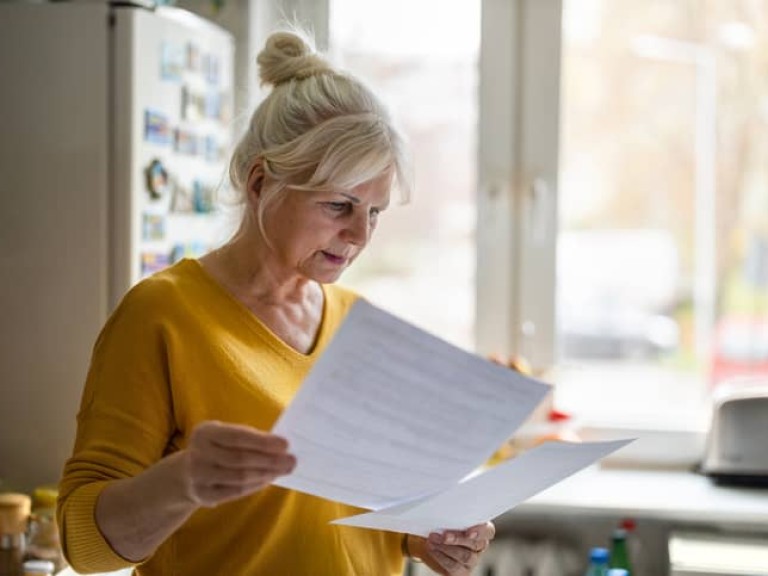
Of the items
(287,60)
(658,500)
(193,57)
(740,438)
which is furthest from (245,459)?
(740,438)

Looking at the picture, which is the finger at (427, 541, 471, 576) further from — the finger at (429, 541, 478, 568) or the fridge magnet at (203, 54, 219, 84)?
the fridge magnet at (203, 54, 219, 84)

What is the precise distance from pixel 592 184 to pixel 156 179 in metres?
1.05

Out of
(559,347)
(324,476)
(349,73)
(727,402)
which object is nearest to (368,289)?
(559,347)

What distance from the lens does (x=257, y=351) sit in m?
1.38

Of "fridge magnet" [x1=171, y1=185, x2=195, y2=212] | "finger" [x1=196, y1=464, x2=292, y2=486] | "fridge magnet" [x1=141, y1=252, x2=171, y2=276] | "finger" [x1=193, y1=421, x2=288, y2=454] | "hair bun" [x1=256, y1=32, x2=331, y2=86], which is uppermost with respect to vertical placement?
"hair bun" [x1=256, y1=32, x2=331, y2=86]

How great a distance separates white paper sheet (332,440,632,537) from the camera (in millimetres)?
1174

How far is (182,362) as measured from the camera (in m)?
1.30

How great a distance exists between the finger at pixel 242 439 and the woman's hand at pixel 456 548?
40 centimetres

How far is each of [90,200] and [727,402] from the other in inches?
52.7

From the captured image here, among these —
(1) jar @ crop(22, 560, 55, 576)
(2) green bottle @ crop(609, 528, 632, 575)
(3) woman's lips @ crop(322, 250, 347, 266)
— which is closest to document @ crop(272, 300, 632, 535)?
(3) woman's lips @ crop(322, 250, 347, 266)

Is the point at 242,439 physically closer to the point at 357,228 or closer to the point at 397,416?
the point at 397,416

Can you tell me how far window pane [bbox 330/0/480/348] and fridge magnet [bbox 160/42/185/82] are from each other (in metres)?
0.59

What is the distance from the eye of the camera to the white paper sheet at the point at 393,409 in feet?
3.37

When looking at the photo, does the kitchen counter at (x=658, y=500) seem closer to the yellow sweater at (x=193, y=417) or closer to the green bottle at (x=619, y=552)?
the green bottle at (x=619, y=552)
